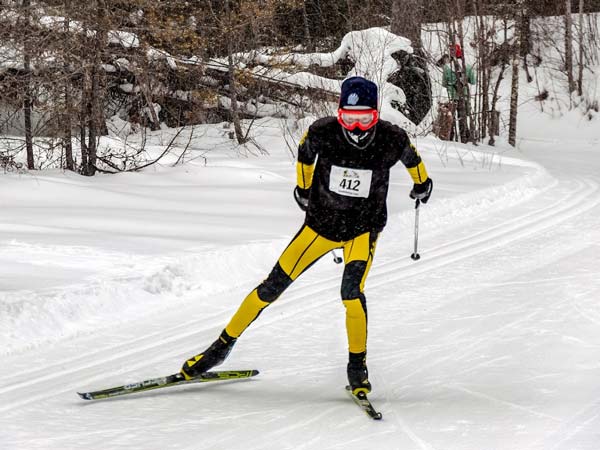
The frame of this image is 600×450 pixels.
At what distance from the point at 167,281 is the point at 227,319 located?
90 cm

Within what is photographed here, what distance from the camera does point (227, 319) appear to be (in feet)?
21.8

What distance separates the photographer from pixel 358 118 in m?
4.92

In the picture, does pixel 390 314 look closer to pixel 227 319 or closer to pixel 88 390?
pixel 227 319

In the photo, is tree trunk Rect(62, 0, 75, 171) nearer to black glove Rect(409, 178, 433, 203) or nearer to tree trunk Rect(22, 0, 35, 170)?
tree trunk Rect(22, 0, 35, 170)

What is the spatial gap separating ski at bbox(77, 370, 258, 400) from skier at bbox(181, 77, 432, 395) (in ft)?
0.24

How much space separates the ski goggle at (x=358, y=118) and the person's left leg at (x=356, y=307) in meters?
0.62

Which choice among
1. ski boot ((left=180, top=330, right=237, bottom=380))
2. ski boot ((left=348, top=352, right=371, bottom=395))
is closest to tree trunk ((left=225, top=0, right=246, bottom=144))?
ski boot ((left=180, top=330, right=237, bottom=380))

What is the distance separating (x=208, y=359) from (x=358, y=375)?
34.1 inches

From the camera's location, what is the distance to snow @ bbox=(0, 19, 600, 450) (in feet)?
15.1

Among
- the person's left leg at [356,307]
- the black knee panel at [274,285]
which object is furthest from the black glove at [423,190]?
the black knee panel at [274,285]

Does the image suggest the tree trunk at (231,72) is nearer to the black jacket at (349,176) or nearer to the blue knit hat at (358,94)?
the black jacket at (349,176)

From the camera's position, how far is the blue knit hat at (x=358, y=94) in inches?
193

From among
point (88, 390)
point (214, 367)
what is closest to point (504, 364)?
point (214, 367)

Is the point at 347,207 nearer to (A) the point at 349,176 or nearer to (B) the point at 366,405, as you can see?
(A) the point at 349,176
